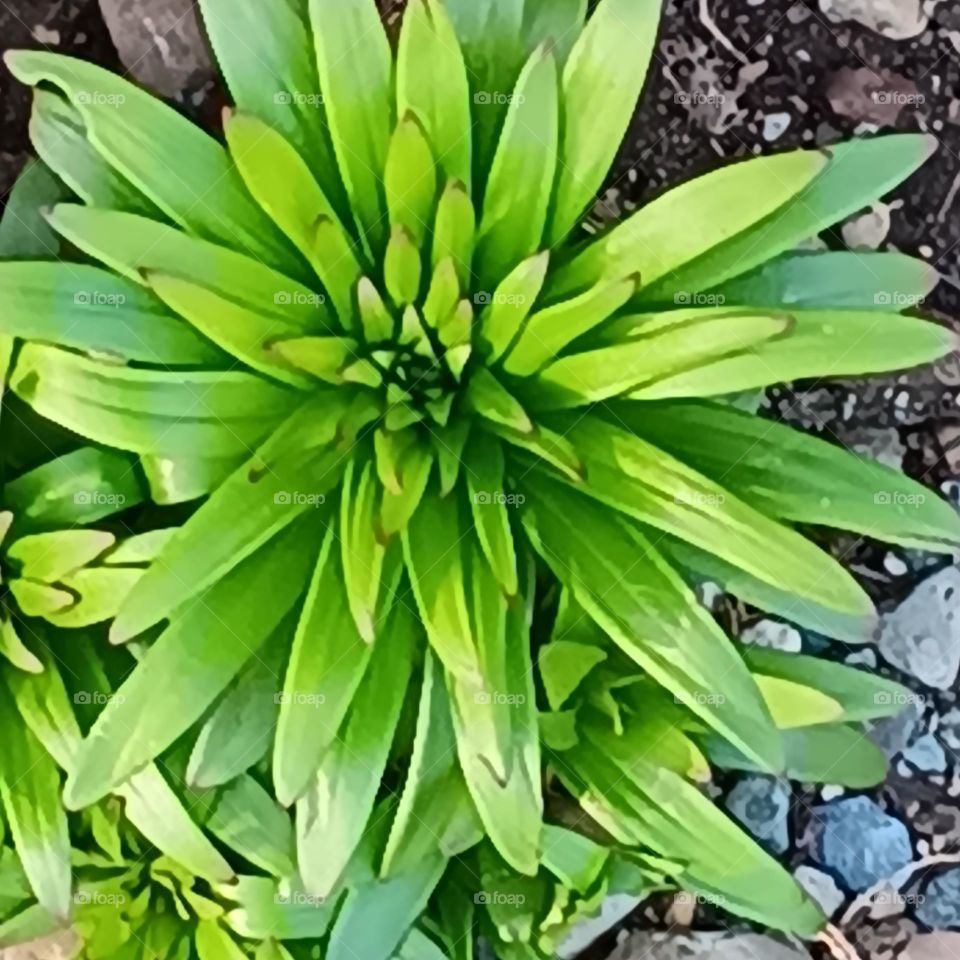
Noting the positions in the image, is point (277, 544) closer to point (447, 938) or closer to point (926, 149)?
point (447, 938)

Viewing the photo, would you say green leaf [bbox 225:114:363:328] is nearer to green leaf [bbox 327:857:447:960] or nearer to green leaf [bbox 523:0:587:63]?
green leaf [bbox 523:0:587:63]

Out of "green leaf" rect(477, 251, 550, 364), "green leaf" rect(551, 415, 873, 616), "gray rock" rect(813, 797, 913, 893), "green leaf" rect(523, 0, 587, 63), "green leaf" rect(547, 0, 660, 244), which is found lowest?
"gray rock" rect(813, 797, 913, 893)

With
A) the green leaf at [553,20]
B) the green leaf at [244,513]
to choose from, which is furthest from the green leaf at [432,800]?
the green leaf at [553,20]

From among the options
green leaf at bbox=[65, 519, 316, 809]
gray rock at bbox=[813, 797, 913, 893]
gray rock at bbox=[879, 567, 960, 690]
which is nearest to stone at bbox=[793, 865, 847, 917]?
gray rock at bbox=[813, 797, 913, 893]

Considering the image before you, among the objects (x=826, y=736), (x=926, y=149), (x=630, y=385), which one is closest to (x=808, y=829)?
(x=826, y=736)

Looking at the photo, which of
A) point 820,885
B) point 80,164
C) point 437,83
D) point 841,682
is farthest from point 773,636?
point 80,164

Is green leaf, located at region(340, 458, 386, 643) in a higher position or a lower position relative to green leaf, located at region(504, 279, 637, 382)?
lower
